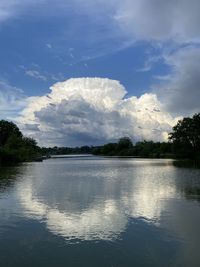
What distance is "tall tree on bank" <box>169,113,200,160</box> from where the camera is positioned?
12231cm

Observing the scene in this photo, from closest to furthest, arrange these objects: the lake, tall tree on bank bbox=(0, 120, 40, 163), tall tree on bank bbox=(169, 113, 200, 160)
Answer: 1. the lake
2. tall tree on bank bbox=(0, 120, 40, 163)
3. tall tree on bank bbox=(169, 113, 200, 160)

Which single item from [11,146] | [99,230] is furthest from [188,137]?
[99,230]

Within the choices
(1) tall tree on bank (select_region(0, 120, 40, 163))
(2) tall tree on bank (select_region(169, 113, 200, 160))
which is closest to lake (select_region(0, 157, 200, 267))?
(1) tall tree on bank (select_region(0, 120, 40, 163))

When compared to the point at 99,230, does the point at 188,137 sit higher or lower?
higher

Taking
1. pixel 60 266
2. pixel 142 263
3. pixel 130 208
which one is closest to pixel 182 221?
pixel 130 208

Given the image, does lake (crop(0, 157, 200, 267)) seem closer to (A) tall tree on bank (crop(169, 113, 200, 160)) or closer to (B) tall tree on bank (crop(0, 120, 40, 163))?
(B) tall tree on bank (crop(0, 120, 40, 163))

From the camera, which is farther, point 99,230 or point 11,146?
point 11,146

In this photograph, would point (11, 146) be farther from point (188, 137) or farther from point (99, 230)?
point (99, 230)

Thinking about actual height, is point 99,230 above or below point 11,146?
below

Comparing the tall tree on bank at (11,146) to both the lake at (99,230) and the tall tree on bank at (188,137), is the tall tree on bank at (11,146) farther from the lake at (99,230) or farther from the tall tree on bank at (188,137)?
the lake at (99,230)

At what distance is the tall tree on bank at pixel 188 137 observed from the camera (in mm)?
122312

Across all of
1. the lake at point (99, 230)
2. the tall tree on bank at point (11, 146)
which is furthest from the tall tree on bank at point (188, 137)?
the lake at point (99, 230)

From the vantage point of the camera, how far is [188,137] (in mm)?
122625

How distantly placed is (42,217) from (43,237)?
16.5 feet
